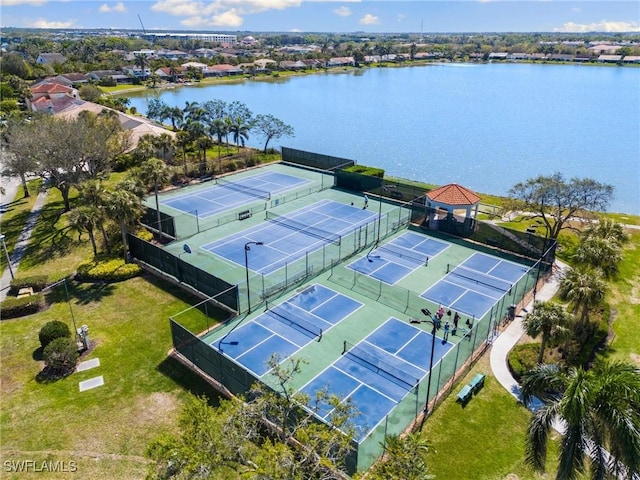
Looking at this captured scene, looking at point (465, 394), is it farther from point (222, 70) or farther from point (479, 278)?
point (222, 70)

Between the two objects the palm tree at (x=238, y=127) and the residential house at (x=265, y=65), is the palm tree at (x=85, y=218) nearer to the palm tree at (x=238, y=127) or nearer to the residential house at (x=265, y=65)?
the palm tree at (x=238, y=127)

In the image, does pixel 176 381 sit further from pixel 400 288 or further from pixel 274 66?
pixel 274 66

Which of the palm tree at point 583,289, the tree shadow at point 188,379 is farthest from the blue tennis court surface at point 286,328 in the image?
the palm tree at point 583,289

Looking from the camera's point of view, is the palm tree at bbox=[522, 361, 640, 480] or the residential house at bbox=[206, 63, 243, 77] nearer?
the palm tree at bbox=[522, 361, 640, 480]

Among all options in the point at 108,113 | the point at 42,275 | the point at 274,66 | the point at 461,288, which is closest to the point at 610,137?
the point at 461,288

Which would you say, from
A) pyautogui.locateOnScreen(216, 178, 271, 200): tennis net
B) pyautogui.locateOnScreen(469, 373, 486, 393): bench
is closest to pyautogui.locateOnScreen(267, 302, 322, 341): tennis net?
pyautogui.locateOnScreen(469, 373, 486, 393): bench

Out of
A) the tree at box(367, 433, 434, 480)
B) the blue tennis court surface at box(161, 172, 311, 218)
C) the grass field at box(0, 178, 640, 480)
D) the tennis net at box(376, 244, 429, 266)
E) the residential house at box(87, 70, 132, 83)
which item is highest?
the residential house at box(87, 70, 132, 83)

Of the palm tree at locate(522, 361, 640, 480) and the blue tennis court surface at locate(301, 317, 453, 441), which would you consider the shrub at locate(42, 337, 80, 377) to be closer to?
the blue tennis court surface at locate(301, 317, 453, 441)
